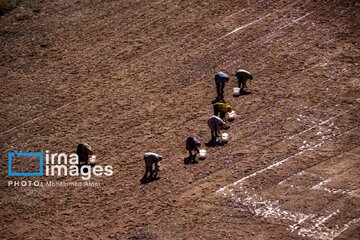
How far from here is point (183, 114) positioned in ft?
68.4

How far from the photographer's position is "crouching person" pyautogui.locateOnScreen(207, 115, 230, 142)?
18.9m

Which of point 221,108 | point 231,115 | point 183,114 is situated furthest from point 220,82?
point 221,108

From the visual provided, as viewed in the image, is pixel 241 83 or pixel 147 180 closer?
pixel 147 180

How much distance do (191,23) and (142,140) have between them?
24.5 ft

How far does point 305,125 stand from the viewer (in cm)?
1967

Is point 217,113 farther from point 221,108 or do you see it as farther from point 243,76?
point 243,76

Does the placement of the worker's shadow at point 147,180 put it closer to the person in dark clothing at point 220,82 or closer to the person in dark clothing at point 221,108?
the person in dark clothing at point 221,108

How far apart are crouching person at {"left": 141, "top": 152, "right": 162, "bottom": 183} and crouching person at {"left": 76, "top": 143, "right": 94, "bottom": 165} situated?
1.88 metres

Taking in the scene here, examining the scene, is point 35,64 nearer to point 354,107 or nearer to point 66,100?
point 66,100

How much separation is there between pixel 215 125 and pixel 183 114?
2063mm

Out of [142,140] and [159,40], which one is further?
[159,40]

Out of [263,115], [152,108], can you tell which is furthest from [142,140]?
[263,115]

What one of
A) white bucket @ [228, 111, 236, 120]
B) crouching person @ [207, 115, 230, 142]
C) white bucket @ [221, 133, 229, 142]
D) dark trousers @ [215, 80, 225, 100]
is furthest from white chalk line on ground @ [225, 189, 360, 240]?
dark trousers @ [215, 80, 225, 100]

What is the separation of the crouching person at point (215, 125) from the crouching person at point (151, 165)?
188cm
